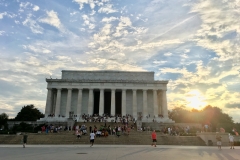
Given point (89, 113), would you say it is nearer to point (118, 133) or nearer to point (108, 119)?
point (108, 119)

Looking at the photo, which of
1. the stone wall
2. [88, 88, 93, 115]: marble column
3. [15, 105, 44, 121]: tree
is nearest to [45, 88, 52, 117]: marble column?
the stone wall

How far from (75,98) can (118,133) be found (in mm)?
31890

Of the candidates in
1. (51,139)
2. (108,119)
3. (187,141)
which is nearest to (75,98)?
(108,119)

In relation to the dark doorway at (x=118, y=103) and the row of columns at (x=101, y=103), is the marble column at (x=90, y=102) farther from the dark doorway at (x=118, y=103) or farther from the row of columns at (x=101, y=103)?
the dark doorway at (x=118, y=103)

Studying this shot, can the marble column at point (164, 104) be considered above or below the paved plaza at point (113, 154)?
above

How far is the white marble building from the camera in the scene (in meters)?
56.8

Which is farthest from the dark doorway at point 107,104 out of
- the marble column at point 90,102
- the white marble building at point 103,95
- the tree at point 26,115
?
the tree at point 26,115

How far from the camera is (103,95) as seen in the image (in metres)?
57.9

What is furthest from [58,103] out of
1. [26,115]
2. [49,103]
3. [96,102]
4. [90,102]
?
[26,115]

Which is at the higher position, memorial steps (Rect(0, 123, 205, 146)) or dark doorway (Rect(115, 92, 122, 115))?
dark doorway (Rect(115, 92, 122, 115))

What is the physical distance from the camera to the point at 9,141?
28.8 metres

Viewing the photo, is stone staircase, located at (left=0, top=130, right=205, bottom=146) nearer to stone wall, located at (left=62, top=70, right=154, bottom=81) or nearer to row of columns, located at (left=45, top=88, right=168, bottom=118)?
row of columns, located at (left=45, top=88, right=168, bottom=118)

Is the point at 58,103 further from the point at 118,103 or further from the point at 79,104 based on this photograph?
the point at 118,103

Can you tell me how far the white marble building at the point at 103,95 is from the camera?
56812mm
